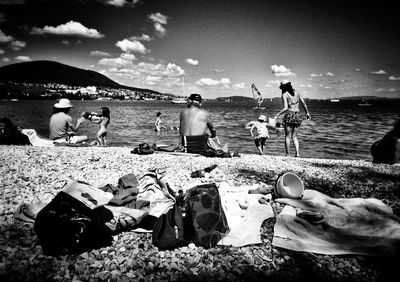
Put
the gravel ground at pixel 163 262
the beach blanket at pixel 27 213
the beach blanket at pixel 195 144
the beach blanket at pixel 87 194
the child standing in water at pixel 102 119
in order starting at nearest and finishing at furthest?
the gravel ground at pixel 163 262, the beach blanket at pixel 87 194, the beach blanket at pixel 27 213, the beach blanket at pixel 195 144, the child standing in water at pixel 102 119

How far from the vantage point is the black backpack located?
126 inches

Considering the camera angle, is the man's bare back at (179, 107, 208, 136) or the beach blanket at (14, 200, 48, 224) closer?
the beach blanket at (14, 200, 48, 224)

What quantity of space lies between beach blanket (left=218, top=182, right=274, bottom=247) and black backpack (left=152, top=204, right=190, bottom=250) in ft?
1.85

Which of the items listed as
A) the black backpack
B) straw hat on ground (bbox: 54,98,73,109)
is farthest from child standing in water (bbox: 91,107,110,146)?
the black backpack

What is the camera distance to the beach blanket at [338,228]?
10.3 feet

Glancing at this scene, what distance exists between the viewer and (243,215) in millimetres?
4023

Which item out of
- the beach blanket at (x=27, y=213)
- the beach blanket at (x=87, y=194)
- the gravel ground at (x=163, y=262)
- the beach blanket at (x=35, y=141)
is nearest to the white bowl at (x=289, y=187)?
the gravel ground at (x=163, y=262)

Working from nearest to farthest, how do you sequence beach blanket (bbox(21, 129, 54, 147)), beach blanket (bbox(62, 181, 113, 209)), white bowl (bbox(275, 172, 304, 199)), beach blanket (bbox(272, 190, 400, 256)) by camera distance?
1. beach blanket (bbox(272, 190, 400, 256))
2. beach blanket (bbox(62, 181, 113, 209))
3. white bowl (bbox(275, 172, 304, 199))
4. beach blanket (bbox(21, 129, 54, 147))

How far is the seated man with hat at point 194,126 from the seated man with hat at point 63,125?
5009 mm

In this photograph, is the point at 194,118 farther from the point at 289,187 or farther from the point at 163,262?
the point at 163,262

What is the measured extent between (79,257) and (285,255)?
2.64 m

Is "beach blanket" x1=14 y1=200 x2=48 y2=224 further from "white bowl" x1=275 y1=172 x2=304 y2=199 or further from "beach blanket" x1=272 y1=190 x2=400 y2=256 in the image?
"white bowl" x1=275 y1=172 x2=304 y2=199

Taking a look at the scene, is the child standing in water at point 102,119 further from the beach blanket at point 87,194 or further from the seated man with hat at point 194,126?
the beach blanket at point 87,194

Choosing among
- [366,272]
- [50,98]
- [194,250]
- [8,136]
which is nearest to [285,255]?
[366,272]
